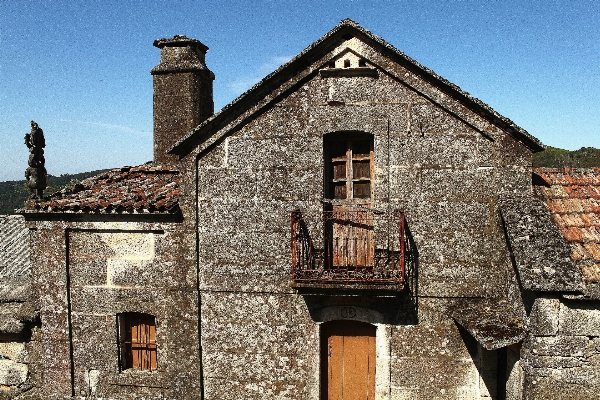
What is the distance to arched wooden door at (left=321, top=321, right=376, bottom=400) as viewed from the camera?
8.74 m

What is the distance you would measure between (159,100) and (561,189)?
9.99m

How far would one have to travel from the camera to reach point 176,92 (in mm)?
12578

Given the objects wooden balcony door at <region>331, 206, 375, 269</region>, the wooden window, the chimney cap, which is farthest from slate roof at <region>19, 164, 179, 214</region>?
the chimney cap

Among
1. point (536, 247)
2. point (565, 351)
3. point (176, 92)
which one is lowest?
point (565, 351)

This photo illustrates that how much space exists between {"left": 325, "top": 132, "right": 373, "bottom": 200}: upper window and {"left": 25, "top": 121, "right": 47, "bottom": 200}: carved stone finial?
6.10 metres

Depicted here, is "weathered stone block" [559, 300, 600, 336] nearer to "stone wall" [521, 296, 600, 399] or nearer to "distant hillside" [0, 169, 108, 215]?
"stone wall" [521, 296, 600, 399]

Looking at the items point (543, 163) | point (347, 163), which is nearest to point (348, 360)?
point (347, 163)

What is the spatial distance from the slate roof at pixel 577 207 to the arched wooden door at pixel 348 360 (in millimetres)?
3702

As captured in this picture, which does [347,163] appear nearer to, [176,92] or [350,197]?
[350,197]

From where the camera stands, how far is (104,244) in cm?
918

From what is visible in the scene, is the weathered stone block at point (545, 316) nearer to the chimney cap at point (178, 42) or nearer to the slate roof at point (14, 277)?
the slate roof at point (14, 277)

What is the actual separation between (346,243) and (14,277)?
8881mm

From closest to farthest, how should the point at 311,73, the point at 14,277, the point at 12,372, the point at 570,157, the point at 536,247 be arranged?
the point at 536,247, the point at 311,73, the point at 12,372, the point at 14,277, the point at 570,157

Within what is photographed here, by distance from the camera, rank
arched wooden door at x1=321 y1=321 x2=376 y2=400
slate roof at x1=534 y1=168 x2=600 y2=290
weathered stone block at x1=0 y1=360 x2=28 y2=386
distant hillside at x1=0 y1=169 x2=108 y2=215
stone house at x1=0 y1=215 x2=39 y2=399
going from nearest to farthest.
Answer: slate roof at x1=534 y1=168 x2=600 y2=290
arched wooden door at x1=321 y1=321 x2=376 y2=400
stone house at x1=0 y1=215 x2=39 y2=399
weathered stone block at x1=0 y1=360 x2=28 y2=386
distant hillside at x1=0 y1=169 x2=108 y2=215
